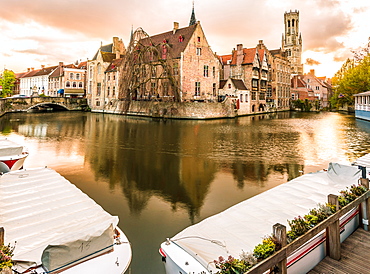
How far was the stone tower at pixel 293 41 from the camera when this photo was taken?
330 ft

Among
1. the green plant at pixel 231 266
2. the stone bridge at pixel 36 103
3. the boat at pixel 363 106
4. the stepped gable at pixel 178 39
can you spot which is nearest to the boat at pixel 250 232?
the green plant at pixel 231 266

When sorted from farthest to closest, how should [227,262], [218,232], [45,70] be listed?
[45,70], [218,232], [227,262]

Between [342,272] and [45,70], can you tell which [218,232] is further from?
[45,70]

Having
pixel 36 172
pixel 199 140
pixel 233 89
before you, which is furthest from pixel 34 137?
pixel 233 89

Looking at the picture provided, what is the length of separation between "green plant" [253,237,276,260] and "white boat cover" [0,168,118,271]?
2.29m

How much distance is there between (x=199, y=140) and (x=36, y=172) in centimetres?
1473

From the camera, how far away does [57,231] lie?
4.64 m

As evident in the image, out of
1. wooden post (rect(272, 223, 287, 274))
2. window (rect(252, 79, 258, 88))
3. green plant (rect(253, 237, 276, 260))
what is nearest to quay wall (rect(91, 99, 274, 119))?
→ window (rect(252, 79, 258, 88))

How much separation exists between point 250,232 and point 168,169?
28.0 feet

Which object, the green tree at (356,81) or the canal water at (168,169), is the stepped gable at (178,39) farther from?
the green tree at (356,81)

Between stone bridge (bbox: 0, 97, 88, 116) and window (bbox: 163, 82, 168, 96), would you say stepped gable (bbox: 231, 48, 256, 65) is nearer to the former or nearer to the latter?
window (bbox: 163, 82, 168, 96)

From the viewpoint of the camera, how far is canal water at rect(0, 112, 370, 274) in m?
7.57

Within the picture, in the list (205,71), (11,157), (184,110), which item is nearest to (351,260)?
(11,157)

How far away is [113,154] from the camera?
1614cm
